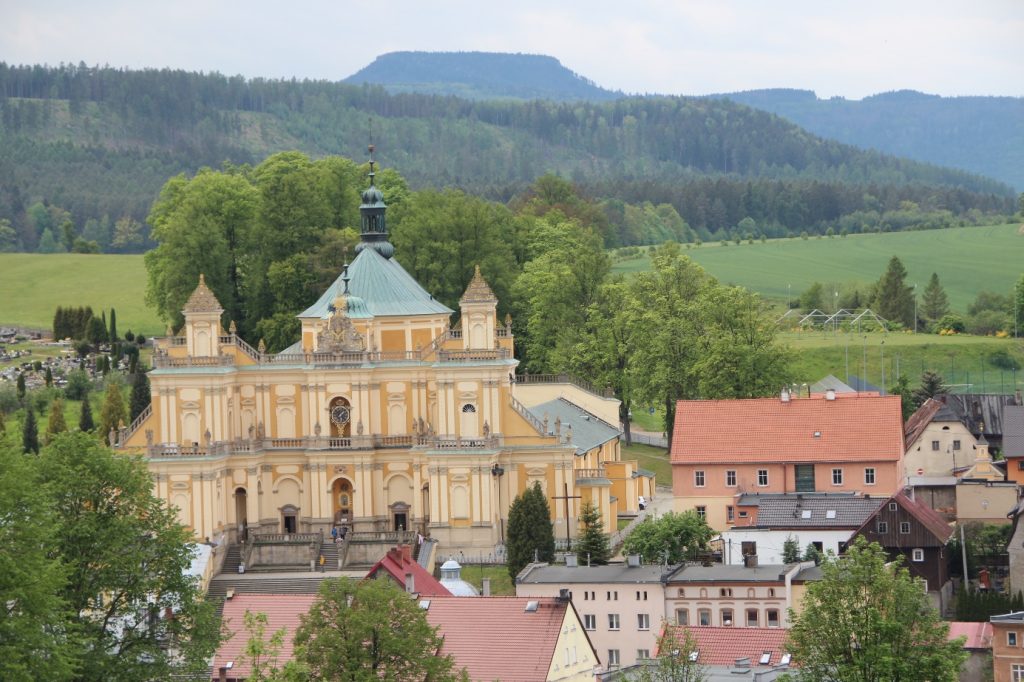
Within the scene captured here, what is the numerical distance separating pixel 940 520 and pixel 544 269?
3848 centimetres

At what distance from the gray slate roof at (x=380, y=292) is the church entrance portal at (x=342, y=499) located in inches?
248

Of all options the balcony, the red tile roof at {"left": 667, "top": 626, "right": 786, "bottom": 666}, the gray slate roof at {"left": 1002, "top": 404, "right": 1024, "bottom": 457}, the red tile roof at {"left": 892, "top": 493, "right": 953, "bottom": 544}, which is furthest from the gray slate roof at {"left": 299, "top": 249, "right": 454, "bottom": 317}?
the red tile roof at {"left": 667, "top": 626, "right": 786, "bottom": 666}

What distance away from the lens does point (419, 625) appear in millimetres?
55281

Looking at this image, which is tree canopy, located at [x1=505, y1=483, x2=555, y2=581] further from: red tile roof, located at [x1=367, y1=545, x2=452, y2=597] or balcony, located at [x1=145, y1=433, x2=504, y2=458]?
red tile roof, located at [x1=367, y1=545, x2=452, y2=597]

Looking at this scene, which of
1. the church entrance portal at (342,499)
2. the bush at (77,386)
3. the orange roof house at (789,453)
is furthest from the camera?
the bush at (77,386)

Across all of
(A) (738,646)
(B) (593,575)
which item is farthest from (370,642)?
(B) (593,575)

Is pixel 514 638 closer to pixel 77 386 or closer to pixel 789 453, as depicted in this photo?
pixel 789 453

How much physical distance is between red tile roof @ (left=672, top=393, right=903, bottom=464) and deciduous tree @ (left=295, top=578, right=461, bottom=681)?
30947 mm

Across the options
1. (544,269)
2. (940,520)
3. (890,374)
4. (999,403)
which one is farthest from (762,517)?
(890,374)

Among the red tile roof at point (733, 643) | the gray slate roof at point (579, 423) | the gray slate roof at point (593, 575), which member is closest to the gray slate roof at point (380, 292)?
the gray slate roof at point (579, 423)

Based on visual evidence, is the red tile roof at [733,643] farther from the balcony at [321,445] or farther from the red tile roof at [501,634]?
the balcony at [321,445]

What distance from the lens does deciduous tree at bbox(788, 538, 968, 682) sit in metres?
55.7

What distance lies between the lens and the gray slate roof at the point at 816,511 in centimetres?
7825

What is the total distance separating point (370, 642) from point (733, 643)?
42.4ft
